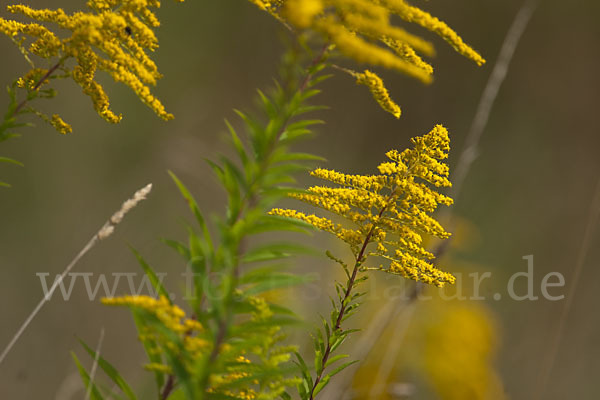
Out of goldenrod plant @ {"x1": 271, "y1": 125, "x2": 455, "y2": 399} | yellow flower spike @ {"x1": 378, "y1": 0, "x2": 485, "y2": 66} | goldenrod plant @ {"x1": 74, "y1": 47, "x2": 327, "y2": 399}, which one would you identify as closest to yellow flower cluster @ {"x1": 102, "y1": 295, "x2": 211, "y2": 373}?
goldenrod plant @ {"x1": 74, "y1": 47, "x2": 327, "y2": 399}

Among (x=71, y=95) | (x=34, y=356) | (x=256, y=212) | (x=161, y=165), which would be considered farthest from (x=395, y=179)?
(x=71, y=95)

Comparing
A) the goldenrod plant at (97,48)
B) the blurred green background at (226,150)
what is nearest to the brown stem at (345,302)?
the goldenrod plant at (97,48)

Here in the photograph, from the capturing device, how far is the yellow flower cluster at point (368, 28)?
0.78 metres

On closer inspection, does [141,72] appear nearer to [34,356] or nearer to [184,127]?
[34,356]

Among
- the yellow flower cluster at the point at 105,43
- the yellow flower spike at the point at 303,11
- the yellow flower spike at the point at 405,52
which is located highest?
the yellow flower spike at the point at 405,52

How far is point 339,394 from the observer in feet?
4.98

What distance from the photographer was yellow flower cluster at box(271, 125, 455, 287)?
1.13m

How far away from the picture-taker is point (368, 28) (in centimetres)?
93

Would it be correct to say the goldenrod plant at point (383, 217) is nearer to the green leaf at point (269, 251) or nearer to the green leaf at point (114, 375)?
the green leaf at point (269, 251)

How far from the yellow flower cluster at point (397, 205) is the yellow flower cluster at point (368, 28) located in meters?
0.16

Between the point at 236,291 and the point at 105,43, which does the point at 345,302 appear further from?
A: the point at 105,43

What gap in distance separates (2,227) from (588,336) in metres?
4.48

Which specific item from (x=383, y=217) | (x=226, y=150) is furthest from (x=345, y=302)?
(x=226, y=150)

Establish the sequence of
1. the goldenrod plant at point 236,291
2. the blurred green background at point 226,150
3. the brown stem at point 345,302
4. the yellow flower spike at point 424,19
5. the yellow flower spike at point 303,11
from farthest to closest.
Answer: the blurred green background at point 226,150
the brown stem at point 345,302
the yellow flower spike at point 424,19
the goldenrod plant at point 236,291
the yellow flower spike at point 303,11
